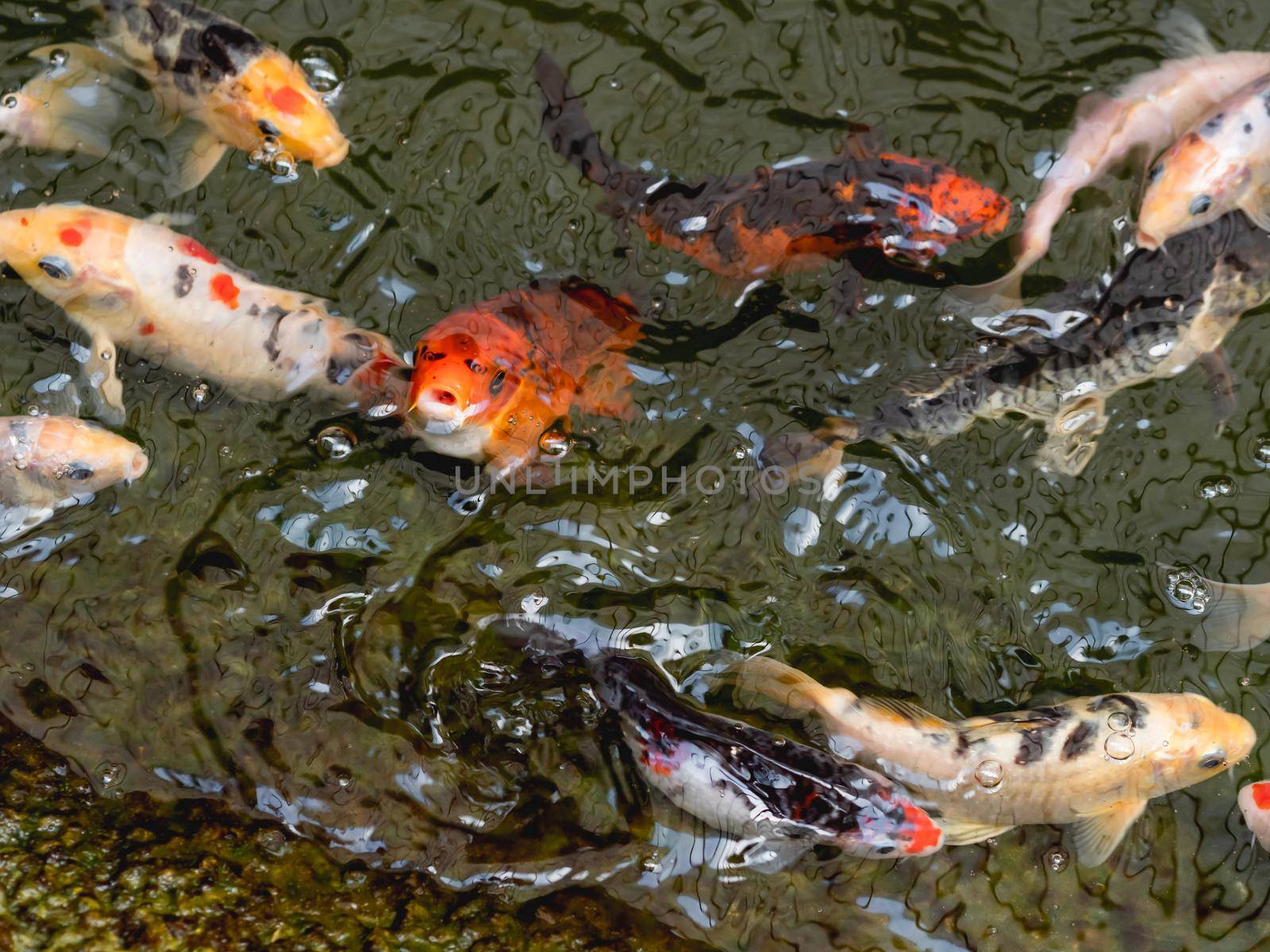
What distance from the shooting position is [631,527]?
4082 mm

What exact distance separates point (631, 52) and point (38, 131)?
2.57 m

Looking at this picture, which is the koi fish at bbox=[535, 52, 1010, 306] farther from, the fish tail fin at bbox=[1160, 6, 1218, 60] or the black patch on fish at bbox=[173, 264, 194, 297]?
the black patch on fish at bbox=[173, 264, 194, 297]

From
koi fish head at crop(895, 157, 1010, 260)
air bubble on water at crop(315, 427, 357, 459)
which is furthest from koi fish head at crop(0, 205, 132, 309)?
koi fish head at crop(895, 157, 1010, 260)

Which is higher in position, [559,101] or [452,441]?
[559,101]

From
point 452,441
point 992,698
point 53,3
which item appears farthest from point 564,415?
point 53,3

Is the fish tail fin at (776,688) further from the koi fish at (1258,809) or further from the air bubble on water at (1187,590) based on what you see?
the koi fish at (1258,809)

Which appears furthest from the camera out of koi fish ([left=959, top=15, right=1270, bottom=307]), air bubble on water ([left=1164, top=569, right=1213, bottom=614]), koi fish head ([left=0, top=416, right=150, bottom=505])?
koi fish ([left=959, top=15, right=1270, bottom=307])

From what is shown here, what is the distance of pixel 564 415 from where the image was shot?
416cm

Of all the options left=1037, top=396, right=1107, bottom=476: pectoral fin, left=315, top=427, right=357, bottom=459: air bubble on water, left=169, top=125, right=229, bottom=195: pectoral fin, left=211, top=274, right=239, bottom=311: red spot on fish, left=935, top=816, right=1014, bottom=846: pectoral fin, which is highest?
left=169, top=125, right=229, bottom=195: pectoral fin

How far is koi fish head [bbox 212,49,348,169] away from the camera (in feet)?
14.2

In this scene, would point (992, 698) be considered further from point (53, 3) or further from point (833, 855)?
point (53, 3)

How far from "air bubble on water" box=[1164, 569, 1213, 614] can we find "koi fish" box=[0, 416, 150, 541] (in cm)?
403

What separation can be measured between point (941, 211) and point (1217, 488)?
1571 millimetres

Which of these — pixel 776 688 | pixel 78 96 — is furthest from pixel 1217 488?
pixel 78 96
